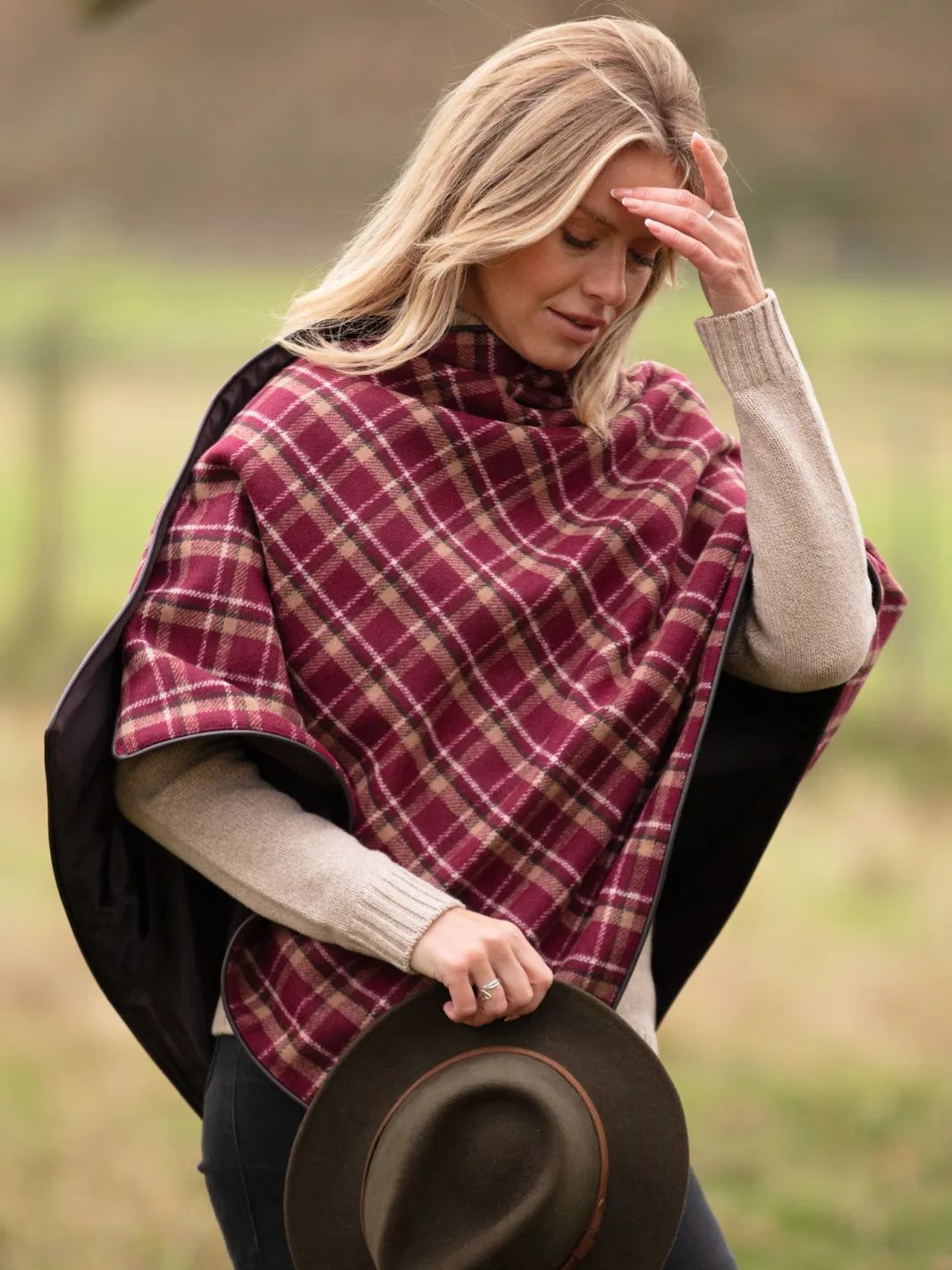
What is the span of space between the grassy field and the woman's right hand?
0.79m

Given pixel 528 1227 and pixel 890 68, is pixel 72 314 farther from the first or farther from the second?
pixel 528 1227

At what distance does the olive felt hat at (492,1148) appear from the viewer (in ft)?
4.36

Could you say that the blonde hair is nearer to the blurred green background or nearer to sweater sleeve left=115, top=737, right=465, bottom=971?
sweater sleeve left=115, top=737, right=465, bottom=971

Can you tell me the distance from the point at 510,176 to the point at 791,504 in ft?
1.43

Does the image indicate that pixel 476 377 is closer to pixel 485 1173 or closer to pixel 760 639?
pixel 760 639

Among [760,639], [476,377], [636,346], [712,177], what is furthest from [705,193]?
[636,346]

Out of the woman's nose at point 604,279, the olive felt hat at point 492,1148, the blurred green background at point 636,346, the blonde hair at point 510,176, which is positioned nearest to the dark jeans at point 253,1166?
the olive felt hat at point 492,1148

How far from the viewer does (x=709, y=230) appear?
4.83ft

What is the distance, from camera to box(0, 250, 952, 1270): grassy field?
325 centimetres

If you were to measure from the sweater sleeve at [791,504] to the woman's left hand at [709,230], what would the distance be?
0.07ft

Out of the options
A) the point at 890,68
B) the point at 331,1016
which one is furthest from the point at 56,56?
the point at 331,1016

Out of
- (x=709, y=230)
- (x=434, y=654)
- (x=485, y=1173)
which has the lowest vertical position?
(x=485, y=1173)

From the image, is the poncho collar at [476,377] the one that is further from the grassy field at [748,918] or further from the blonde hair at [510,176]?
the grassy field at [748,918]

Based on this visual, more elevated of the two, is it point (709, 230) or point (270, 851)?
point (709, 230)
